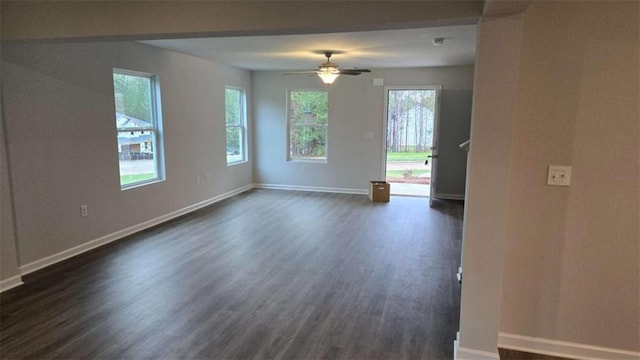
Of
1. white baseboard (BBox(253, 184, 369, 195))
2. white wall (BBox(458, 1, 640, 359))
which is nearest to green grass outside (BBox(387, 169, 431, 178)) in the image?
white baseboard (BBox(253, 184, 369, 195))

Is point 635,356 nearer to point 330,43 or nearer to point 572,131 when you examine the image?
point 572,131

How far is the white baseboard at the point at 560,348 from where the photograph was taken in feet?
7.97

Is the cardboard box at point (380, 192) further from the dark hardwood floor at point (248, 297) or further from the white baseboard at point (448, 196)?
the dark hardwood floor at point (248, 297)

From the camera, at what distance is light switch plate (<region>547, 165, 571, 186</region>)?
2.31 meters

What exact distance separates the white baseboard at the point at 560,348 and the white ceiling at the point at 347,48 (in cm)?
263

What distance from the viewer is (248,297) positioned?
328cm

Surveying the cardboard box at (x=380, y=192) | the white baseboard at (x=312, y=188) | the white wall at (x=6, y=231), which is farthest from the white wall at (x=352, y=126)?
the white wall at (x=6, y=231)

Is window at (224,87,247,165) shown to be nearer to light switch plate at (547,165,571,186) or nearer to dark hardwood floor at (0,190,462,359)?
dark hardwood floor at (0,190,462,359)

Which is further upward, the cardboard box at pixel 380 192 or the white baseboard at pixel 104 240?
the cardboard box at pixel 380 192

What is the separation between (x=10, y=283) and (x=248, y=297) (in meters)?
2.04

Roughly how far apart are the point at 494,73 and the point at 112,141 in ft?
13.7

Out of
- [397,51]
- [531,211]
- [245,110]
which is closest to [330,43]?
[397,51]

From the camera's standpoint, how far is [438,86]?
7.01 metres

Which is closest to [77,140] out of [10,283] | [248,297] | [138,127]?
[138,127]
